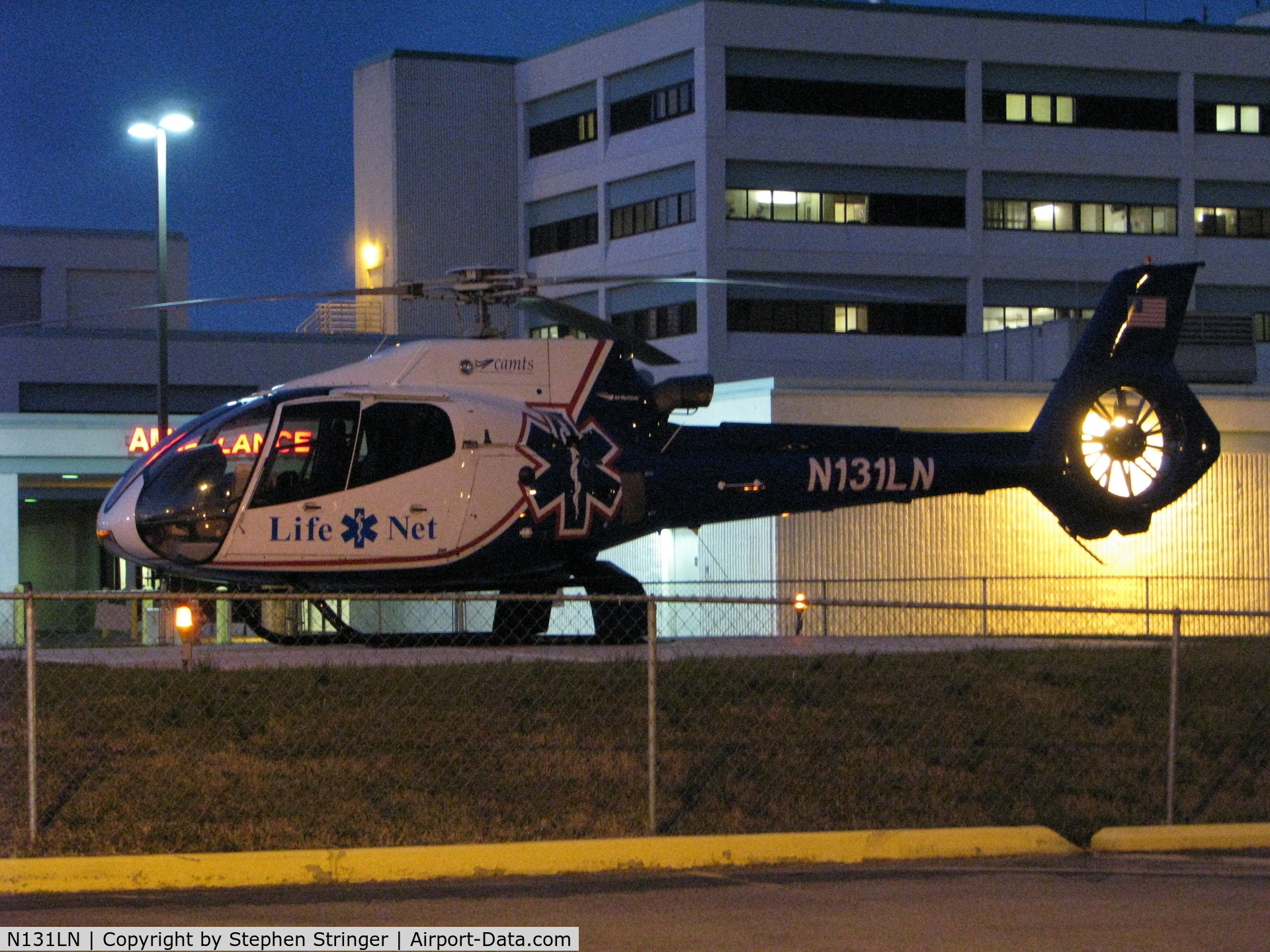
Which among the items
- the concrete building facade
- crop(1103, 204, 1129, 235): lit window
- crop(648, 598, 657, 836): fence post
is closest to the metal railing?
the concrete building facade

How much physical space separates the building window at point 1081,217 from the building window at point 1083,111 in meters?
2.58

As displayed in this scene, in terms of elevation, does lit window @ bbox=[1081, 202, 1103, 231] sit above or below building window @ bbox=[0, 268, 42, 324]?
above

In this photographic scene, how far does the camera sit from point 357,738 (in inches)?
442

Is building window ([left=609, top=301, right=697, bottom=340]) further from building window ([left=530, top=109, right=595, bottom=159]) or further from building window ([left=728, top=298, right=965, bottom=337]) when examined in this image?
building window ([left=530, top=109, right=595, bottom=159])

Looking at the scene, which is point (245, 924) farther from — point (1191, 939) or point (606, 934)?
point (1191, 939)

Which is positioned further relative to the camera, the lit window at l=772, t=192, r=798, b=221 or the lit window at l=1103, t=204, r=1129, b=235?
the lit window at l=1103, t=204, r=1129, b=235

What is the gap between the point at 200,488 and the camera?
14984mm

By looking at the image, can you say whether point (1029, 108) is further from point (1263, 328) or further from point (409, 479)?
point (409, 479)

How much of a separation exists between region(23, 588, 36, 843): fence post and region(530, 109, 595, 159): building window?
45.9m

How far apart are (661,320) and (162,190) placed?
86.8 feet

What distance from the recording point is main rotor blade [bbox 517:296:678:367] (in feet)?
54.9

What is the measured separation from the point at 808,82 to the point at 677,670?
131 feet

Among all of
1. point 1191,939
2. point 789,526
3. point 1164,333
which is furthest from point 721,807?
point 789,526

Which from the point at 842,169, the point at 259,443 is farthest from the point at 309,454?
the point at 842,169
